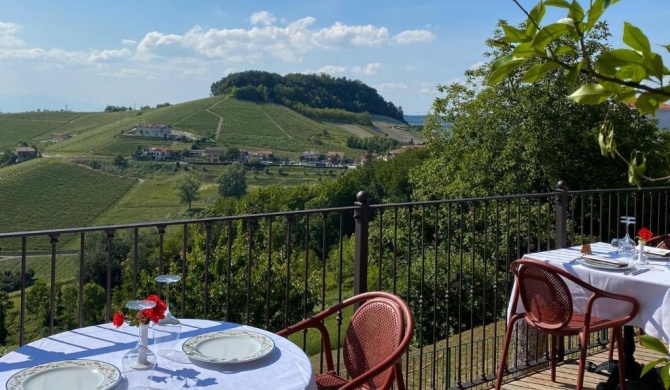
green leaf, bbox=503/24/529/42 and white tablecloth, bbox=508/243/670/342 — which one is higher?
green leaf, bbox=503/24/529/42

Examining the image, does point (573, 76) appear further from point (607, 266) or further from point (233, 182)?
point (233, 182)

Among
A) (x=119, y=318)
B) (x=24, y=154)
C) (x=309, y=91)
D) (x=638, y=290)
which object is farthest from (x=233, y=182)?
(x=119, y=318)

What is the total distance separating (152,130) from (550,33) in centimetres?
7785

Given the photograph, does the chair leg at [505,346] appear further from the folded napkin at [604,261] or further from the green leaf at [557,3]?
the green leaf at [557,3]

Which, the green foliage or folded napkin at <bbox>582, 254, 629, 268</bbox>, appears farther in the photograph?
the green foliage

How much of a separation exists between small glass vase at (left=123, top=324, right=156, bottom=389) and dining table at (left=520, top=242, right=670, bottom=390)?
2.43 m

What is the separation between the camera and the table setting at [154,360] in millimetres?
1840

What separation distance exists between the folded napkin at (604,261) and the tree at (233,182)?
53.2 metres

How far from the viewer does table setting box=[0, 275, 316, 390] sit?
6.04 feet

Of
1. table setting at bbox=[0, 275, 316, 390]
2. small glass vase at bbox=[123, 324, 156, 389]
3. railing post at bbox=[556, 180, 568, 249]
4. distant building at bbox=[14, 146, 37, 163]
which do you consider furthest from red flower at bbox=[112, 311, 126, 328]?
distant building at bbox=[14, 146, 37, 163]

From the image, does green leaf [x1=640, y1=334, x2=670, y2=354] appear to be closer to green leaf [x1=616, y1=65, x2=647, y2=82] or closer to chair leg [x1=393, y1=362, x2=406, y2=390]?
green leaf [x1=616, y1=65, x2=647, y2=82]

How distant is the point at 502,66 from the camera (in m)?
0.73

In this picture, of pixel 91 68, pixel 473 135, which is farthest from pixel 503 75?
pixel 91 68

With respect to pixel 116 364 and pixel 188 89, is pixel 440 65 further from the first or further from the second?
pixel 188 89
